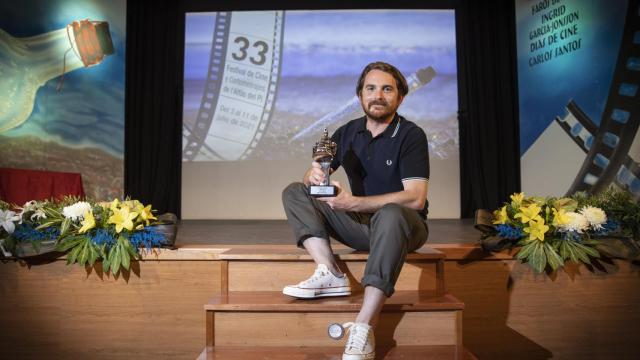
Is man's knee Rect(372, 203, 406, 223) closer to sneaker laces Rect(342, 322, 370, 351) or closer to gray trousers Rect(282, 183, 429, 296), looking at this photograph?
gray trousers Rect(282, 183, 429, 296)

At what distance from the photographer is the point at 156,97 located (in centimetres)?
635

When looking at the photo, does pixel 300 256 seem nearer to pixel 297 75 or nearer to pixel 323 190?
pixel 323 190

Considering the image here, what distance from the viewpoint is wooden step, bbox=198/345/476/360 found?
5.35ft

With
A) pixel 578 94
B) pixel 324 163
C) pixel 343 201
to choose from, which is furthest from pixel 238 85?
pixel 343 201

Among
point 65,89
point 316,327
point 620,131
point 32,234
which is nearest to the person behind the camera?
point 316,327

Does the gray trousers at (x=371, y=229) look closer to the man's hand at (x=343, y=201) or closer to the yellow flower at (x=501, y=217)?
the man's hand at (x=343, y=201)

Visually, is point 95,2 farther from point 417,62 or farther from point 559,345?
point 559,345

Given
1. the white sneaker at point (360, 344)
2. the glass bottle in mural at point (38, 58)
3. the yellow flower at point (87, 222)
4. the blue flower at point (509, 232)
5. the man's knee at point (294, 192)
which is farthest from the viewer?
the glass bottle in mural at point (38, 58)

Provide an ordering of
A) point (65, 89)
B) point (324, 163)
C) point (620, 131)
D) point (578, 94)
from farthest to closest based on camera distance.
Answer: point (65, 89) < point (578, 94) < point (620, 131) < point (324, 163)

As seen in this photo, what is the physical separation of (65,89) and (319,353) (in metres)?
5.60

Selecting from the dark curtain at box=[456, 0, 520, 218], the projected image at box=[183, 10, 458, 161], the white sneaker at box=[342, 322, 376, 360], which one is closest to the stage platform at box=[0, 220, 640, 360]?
the white sneaker at box=[342, 322, 376, 360]

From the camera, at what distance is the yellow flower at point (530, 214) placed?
2.08 metres

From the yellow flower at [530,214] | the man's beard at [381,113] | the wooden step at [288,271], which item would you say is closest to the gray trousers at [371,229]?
the wooden step at [288,271]

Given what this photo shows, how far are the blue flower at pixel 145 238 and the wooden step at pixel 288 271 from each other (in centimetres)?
30
